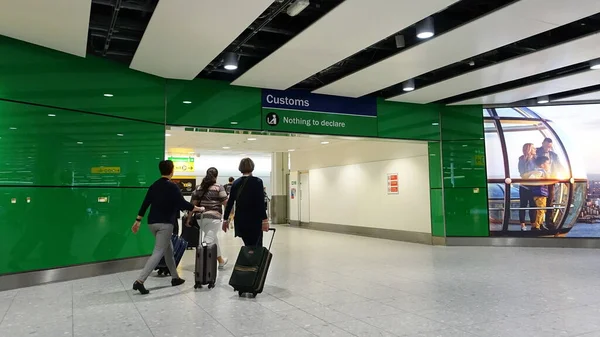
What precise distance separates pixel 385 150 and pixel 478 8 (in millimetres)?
6081

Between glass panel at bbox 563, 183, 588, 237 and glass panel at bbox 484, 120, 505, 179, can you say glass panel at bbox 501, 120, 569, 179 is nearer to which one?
Result: glass panel at bbox 484, 120, 505, 179

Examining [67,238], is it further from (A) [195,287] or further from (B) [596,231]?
(B) [596,231]

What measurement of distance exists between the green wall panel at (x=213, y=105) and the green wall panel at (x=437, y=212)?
4.46m

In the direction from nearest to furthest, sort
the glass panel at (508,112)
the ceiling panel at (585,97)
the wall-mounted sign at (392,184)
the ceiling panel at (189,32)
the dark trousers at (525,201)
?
the ceiling panel at (189,32), the ceiling panel at (585,97), the dark trousers at (525,201), the glass panel at (508,112), the wall-mounted sign at (392,184)

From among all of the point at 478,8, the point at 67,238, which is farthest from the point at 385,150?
the point at 67,238

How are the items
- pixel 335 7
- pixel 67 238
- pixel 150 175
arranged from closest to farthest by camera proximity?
pixel 335 7 → pixel 67 238 → pixel 150 175

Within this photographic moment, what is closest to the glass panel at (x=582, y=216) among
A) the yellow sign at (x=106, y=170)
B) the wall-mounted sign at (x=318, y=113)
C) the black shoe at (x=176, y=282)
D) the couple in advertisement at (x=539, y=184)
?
the couple in advertisement at (x=539, y=184)

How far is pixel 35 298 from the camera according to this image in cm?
435

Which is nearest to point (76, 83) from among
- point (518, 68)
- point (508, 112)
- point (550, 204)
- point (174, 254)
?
point (174, 254)

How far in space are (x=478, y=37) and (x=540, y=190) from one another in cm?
540

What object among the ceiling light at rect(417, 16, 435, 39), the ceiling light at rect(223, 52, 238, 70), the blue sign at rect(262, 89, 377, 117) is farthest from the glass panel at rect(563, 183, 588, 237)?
Answer: the ceiling light at rect(223, 52, 238, 70)

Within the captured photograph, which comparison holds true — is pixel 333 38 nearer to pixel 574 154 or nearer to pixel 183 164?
pixel 574 154

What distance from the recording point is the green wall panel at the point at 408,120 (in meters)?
8.62

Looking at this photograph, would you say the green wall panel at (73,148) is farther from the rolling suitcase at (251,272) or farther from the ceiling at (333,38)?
the rolling suitcase at (251,272)
